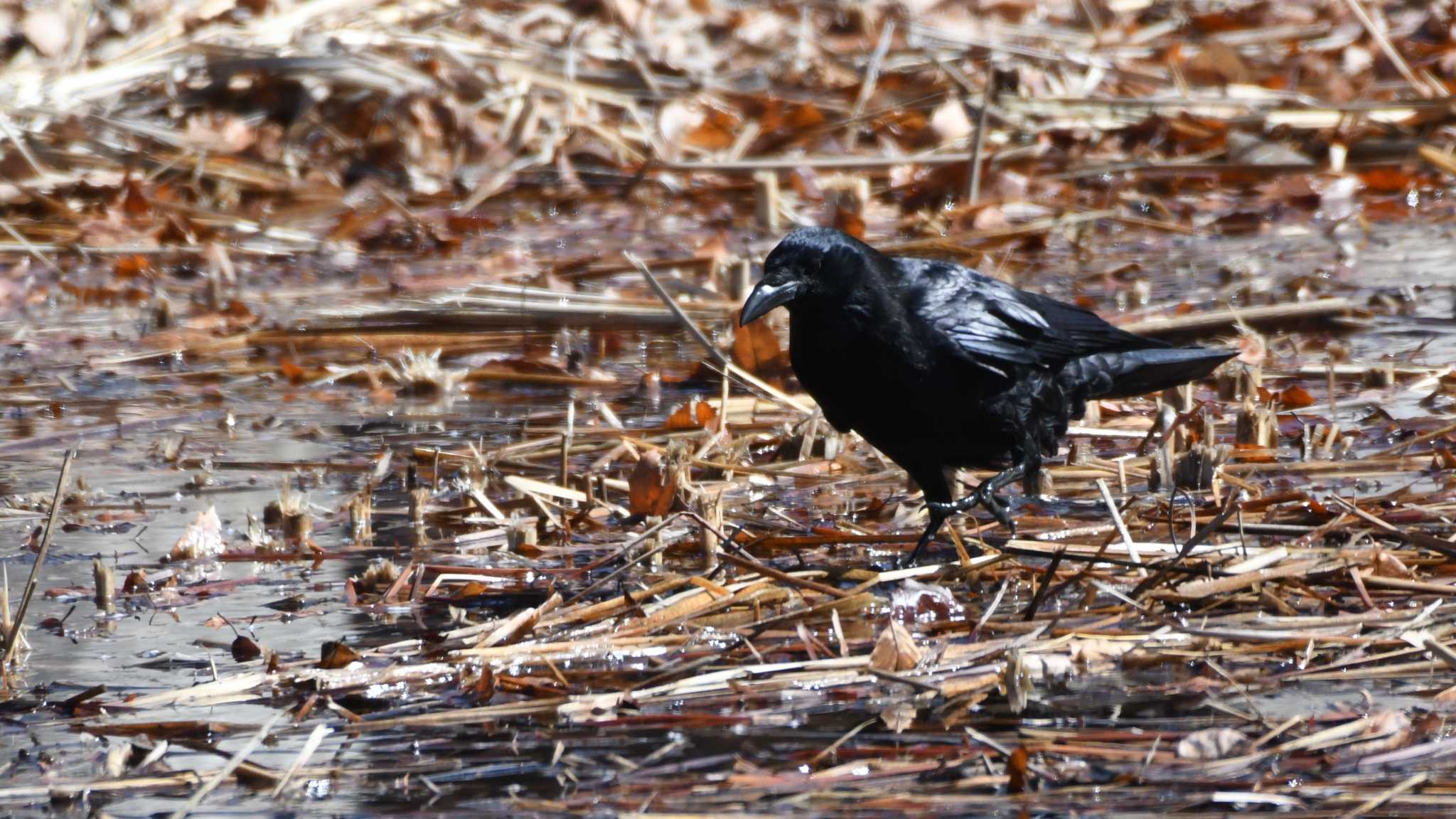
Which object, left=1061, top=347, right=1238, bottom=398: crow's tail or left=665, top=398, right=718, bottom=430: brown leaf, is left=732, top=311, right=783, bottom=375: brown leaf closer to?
left=665, top=398, right=718, bottom=430: brown leaf

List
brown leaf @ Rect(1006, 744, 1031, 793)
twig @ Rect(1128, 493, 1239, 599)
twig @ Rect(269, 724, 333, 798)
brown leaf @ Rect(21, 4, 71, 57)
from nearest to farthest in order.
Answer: brown leaf @ Rect(1006, 744, 1031, 793) → twig @ Rect(269, 724, 333, 798) → twig @ Rect(1128, 493, 1239, 599) → brown leaf @ Rect(21, 4, 71, 57)

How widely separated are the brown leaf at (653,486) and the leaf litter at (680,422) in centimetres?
2

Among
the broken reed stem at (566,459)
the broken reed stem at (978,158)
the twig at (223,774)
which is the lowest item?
the twig at (223,774)

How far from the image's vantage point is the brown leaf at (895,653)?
10.4 ft

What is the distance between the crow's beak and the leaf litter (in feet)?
1.48

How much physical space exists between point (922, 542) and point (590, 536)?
33.2 inches

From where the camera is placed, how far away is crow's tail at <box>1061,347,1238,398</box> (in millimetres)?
4672

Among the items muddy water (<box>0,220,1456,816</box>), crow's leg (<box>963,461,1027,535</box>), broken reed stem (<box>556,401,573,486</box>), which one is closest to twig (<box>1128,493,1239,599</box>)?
muddy water (<box>0,220,1456,816</box>)

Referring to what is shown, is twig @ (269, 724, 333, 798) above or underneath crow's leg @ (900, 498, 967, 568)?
underneath

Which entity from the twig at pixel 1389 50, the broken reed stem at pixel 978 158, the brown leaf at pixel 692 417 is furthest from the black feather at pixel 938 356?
the twig at pixel 1389 50

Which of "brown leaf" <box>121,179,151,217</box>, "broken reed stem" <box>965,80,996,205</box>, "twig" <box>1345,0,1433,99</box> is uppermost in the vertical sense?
"twig" <box>1345,0,1433,99</box>

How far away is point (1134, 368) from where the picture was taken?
15.5 feet

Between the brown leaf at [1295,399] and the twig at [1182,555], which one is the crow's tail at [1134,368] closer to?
the brown leaf at [1295,399]

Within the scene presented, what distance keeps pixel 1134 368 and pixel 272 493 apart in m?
2.39
